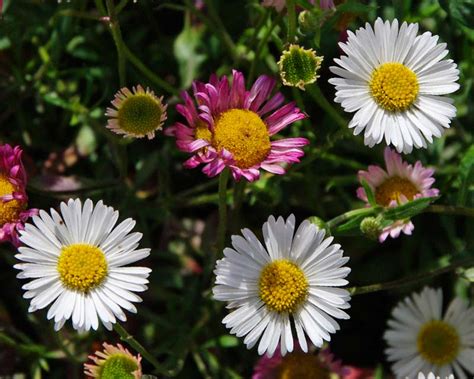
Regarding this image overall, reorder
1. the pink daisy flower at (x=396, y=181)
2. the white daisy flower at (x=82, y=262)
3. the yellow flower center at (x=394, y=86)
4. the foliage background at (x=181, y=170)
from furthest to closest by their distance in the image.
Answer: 1. the foliage background at (x=181, y=170)
2. the pink daisy flower at (x=396, y=181)
3. the yellow flower center at (x=394, y=86)
4. the white daisy flower at (x=82, y=262)

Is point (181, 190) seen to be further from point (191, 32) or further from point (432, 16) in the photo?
point (432, 16)

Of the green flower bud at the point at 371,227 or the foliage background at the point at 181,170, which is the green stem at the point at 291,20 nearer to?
the foliage background at the point at 181,170

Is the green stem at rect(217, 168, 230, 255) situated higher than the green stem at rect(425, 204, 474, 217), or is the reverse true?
the green stem at rect(425, 204, 474, 217)

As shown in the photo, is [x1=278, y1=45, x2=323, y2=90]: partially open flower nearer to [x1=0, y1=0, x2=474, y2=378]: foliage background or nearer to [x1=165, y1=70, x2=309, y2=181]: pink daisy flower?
[x1=165, y1=70, x2=309, y2=181]: pink daisy flower

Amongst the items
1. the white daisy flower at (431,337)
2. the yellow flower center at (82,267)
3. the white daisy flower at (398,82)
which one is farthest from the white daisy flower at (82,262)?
the white daisy flower at (431,337)

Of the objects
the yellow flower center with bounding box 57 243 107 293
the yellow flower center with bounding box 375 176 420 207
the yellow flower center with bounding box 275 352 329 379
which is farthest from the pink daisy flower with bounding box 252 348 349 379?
the yellow flower center with bounding box 57 243 107 293

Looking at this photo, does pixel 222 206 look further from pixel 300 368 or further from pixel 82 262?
pixel 300 368
